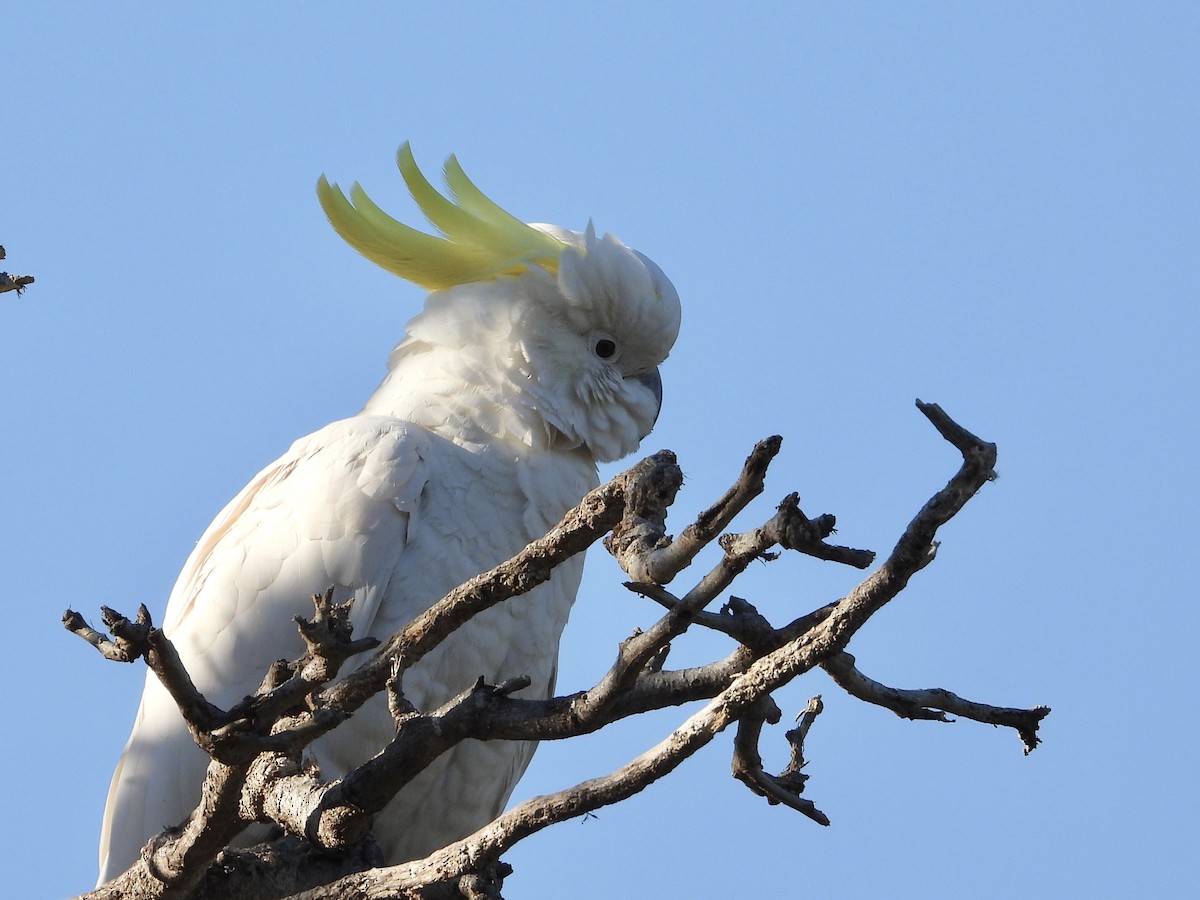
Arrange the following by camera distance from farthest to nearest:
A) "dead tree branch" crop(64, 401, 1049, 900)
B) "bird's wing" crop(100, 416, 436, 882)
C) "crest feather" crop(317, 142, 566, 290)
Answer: "crest feather" crop(317, 142, 566, 290)
"bird's wing" crop(100, 416, 436, 882)
"dead tree branch" crop(64, 401, 1049, 900)

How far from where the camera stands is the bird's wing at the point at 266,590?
3.85 meters

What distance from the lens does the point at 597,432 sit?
452cm

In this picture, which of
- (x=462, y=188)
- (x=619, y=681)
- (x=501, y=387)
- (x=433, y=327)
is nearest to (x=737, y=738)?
(x=619, y=681)

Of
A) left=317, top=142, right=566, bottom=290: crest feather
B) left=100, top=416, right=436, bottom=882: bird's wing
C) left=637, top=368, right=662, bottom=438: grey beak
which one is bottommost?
left=100, top=416, right=436, bottom=882: bird's wing

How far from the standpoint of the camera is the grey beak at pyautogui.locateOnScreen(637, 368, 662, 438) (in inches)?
186

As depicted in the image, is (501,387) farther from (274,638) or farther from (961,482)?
(961,482)

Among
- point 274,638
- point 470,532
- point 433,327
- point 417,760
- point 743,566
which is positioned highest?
point 433,327

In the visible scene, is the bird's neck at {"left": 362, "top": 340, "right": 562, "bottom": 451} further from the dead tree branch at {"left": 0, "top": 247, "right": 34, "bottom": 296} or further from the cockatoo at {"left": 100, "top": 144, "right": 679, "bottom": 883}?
the dead tree branch at {"left": 0, "top": 247, "right": 34, "bottom": 296}

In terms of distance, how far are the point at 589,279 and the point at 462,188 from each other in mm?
647

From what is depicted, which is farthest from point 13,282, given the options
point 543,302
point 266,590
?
point 543,302

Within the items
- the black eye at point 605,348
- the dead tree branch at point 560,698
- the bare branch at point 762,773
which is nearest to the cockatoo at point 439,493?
the black eye at point 605,348

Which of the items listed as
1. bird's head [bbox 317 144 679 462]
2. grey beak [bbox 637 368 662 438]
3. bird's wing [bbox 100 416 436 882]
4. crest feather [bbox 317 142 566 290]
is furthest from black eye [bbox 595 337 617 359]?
bird's wing [bbox 100 416 436 882]

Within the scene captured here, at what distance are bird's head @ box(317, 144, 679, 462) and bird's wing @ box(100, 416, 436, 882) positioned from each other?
0.55m

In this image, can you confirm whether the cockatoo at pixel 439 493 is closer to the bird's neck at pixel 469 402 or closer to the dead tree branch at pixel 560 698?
the bird's neck at pixel 469 402
